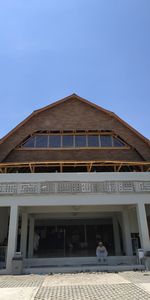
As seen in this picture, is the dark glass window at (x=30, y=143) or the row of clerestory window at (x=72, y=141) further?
the dark glass window at (x=30, y=143)

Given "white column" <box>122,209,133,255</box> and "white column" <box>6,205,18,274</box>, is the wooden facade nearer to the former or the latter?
"white column" <box>122,209,133,255</box>

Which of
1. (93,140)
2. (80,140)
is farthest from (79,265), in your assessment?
(93,140)

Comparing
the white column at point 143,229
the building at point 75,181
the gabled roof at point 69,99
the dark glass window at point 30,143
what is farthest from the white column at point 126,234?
the dark glass window at point 30,143

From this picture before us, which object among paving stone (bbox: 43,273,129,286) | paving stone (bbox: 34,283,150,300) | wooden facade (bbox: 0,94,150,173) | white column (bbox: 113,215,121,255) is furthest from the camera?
wooden facade (bbox: 0,94,150,173)

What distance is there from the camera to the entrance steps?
33.8ft

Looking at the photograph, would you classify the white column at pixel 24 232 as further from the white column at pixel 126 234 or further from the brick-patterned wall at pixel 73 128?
the white column at pixel 126 234

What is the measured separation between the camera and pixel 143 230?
11.3m

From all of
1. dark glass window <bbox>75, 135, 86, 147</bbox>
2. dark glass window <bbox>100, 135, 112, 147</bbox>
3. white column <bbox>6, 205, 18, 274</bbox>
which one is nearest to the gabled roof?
dark glass window <bbox>100, 135, 112, 147</bbox>

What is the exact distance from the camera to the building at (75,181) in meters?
11.9

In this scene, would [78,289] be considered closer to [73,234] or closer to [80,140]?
[73,234]

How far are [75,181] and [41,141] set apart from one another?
20.9 feet

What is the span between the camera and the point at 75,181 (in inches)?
472

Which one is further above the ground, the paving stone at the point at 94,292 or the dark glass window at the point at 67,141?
the dark glass window at the point at 67,141

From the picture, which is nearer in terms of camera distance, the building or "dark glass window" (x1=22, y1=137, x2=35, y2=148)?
the building
